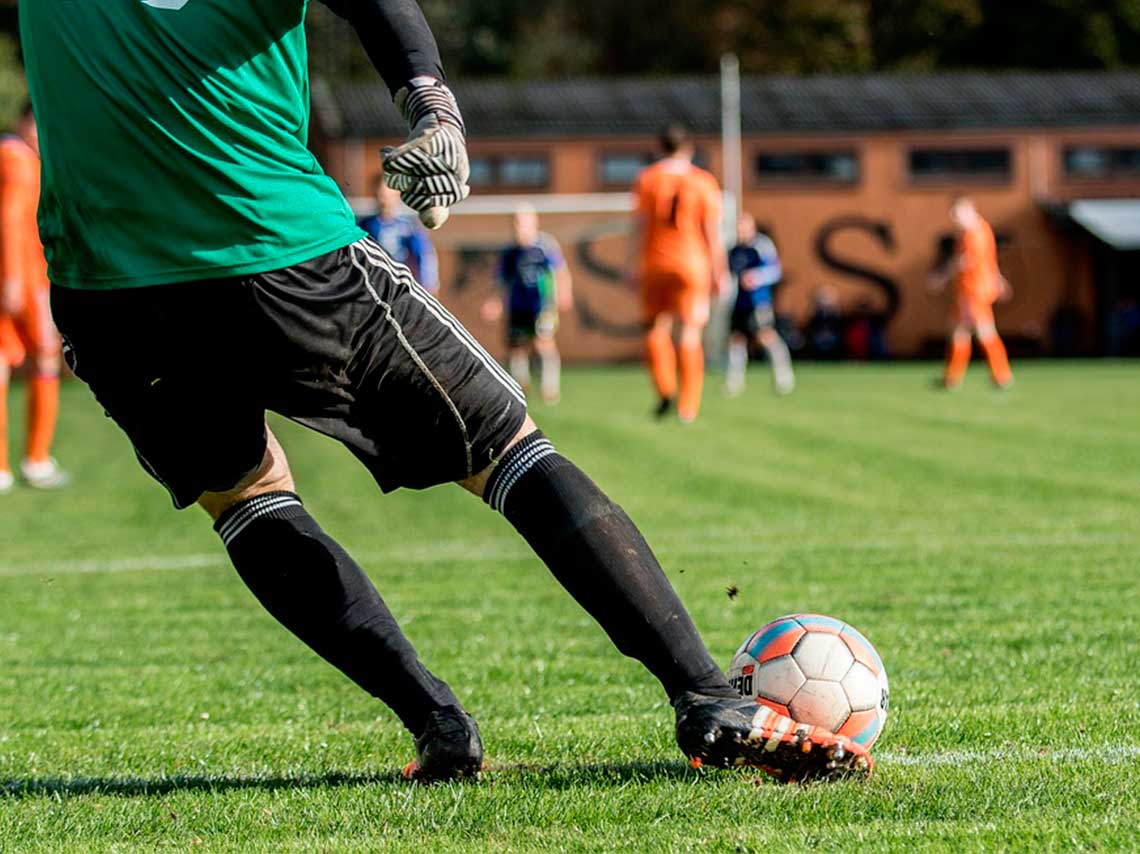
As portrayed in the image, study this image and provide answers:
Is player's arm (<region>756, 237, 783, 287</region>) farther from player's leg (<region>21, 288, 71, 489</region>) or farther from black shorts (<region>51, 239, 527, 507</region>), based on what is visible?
black shorts (<region>51, 239, 527, 507</region>)

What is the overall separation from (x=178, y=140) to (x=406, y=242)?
14.1 meters

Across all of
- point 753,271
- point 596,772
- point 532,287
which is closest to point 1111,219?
point 753,271

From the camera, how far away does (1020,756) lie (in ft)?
10.7

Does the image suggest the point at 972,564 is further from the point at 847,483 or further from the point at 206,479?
the point at 206,479

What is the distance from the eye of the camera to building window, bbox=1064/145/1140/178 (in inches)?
1631

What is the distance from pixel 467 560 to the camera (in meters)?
7.29

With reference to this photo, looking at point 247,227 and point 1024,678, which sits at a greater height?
point 247,227

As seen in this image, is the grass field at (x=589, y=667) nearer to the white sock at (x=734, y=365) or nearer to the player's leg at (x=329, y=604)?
the player's leg at (x=329, y=604)

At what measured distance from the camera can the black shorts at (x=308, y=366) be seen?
2.90 meters

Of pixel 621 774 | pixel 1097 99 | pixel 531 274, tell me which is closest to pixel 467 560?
pixel 621 774

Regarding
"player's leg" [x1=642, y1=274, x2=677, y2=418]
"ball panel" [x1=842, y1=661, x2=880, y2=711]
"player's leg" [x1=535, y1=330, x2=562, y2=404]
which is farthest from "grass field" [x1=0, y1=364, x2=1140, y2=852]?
"player's leg" [x1=535, y1=330, x2=562, y2=404]

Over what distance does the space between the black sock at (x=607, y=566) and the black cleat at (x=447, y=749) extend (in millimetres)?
366

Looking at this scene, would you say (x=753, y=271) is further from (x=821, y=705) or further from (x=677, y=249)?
Result: (x=821, y=705)

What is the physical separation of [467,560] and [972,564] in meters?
2.14
